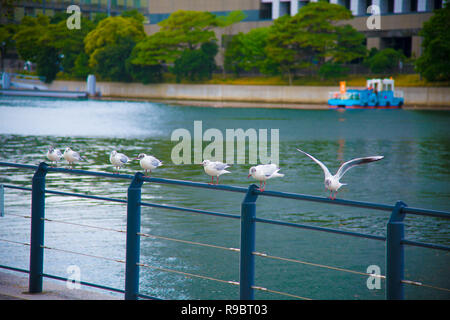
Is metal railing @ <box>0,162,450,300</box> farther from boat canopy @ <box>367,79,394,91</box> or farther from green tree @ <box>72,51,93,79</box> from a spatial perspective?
green tree @ <box>72,51,93,79</box>

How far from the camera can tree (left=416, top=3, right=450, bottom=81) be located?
5616 cm

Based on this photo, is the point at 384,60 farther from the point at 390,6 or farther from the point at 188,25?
the point at 188,25

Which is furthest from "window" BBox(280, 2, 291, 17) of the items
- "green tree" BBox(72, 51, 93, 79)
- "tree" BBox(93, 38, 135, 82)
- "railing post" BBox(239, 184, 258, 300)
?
"railing post" BBox(239, 184, 258, 300)

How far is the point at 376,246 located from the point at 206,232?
Answer: 8.97ft

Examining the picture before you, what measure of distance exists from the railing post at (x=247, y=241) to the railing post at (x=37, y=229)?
5.95 feet

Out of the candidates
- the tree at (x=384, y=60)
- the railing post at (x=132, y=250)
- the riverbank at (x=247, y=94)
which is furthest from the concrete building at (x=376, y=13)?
the railing post at (x=132, y=250)

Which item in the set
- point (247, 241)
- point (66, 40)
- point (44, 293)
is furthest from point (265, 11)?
point (247, 241)

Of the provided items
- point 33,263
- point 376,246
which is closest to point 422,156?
point 376,246

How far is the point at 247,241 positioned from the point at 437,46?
54.4m

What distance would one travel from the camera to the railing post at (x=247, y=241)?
4996mm

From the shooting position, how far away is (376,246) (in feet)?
37.2

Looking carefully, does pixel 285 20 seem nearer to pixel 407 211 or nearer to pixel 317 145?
pixel 317 145

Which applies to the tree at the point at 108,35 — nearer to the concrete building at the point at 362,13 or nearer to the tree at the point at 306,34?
the concrete building at the point at 362,13

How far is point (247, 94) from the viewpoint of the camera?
70312 millimetres
